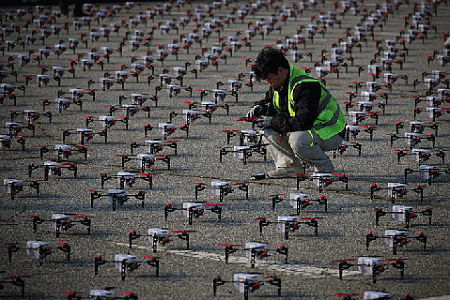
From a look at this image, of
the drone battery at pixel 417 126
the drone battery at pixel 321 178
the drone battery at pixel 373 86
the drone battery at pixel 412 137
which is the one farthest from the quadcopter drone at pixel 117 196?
the drone battery at pixel 373 86

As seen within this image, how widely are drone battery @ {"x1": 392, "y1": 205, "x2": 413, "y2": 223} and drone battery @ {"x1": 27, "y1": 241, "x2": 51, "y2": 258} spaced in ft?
15.7

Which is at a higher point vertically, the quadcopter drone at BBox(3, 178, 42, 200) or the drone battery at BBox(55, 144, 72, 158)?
the drone battery at BBox(55, 144, 72, 158)

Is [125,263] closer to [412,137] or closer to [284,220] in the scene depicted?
[284,220]

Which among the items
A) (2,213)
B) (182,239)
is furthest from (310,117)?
(2,213)

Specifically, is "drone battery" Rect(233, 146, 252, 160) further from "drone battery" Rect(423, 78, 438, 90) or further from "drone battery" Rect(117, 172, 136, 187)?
"drone battery" Rect(423, 78, 438, 90)

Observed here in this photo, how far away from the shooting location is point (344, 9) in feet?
125

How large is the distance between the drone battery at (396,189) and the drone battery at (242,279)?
12.8 feet

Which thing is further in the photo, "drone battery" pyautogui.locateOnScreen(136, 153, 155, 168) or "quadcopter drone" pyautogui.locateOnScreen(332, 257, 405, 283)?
"drone battery" pyautogui.locateOnScreen(136, 153, 155, 168)

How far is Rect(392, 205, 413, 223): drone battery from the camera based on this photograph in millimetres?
10695

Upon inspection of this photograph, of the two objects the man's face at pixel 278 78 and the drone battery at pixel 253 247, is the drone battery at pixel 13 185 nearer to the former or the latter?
the man's face at pixel 278 78

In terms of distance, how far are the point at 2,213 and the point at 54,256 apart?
2161mm

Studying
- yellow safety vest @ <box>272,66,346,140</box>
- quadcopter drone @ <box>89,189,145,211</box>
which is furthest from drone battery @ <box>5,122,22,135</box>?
yellow safety vest @ <box>272,66,346,140</box>

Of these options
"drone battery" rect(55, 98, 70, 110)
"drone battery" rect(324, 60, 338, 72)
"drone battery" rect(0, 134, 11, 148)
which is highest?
"drone battery" rect(324, 60, 338, 72)

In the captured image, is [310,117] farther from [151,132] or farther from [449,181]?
[151,132]
